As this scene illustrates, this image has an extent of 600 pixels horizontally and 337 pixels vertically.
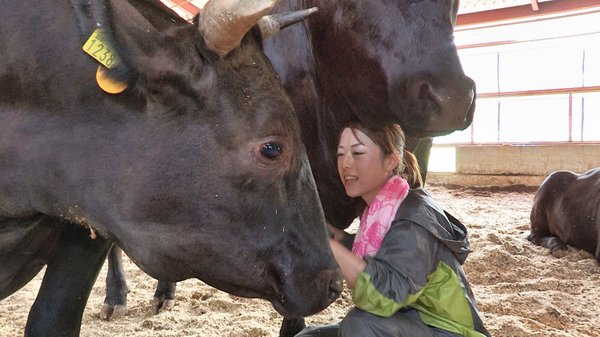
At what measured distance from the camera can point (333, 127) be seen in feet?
10.1

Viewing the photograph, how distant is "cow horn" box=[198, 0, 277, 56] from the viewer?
161 cm

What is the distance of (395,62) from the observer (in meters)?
2.64

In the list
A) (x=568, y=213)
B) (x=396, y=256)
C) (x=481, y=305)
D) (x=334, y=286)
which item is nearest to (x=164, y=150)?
(x=334, y=286)

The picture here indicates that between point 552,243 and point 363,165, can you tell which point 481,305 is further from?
point 552,243

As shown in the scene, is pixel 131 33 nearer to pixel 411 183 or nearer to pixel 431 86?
pixel 431 86

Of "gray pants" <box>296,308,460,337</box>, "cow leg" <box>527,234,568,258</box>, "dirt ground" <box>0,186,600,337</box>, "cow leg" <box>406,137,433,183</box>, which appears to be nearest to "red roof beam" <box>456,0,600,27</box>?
"cow leg" <box>527,234,568,258</box>

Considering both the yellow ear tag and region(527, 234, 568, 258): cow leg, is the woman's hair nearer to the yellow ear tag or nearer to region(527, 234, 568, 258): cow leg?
the yellow ear tag

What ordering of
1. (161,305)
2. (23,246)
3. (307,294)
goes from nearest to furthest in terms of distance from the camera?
1. (307,294)
2. (23,246)
3. (161,305)

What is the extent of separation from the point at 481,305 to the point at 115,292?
7.16ft

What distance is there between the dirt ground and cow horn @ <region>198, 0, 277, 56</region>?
1906 mm

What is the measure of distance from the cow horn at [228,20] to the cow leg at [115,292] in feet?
7.26

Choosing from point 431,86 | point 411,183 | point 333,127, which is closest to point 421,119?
point 431,86

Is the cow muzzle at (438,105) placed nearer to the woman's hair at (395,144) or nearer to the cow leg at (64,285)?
the woman's hair at (395,144)

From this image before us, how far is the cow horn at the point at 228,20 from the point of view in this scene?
1608 mm
